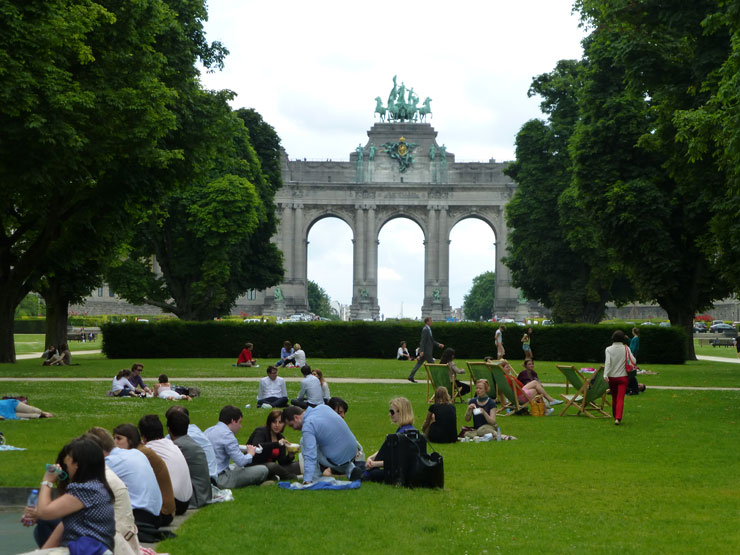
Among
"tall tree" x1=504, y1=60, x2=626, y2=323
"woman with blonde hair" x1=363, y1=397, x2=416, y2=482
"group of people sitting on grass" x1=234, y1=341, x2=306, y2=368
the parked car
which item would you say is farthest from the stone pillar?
"woman with blonde hair" x1=363, y1=397, x2=416, y2=482

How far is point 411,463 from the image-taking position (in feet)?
32.6

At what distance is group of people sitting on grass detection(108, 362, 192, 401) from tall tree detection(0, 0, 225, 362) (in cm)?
473

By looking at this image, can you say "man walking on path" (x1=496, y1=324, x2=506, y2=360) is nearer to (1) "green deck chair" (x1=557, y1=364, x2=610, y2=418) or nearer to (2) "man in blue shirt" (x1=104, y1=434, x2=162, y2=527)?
(1) "green deck chair" (x1=557, y1=364, x2=610, y2=418)

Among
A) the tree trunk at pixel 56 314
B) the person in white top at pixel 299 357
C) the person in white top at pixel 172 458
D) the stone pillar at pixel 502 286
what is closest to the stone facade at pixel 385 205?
the stone pillar at pixel 502 286

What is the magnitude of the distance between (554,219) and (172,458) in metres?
43.1

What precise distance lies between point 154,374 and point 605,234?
1760cm

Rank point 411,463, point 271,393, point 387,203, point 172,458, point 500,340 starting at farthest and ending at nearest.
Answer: point 387,203, point 500,340, point 271,393, point 411,463, point 172,458

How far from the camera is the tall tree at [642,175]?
25203 mm

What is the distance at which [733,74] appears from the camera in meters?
18.0

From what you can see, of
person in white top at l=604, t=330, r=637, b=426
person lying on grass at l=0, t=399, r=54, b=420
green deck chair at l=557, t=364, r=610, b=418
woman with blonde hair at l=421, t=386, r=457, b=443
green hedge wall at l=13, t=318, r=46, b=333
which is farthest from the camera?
green hedge wall at l=13, t=318, r=46, b=333

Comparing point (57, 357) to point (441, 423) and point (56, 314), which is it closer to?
point (56, 314)

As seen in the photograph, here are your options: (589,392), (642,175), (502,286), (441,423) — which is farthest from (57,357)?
(502,286)

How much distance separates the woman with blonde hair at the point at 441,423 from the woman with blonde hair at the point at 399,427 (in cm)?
Answer: 244

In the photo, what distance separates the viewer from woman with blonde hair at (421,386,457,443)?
13047 mm
